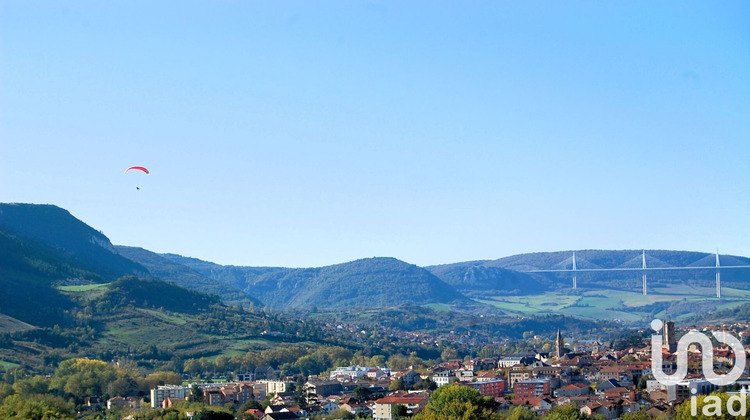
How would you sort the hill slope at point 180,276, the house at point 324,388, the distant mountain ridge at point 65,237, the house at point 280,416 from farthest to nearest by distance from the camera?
the hill slope at point 180,276 → the distant mountain ridge at point 65,237 → the house at point 324,388 → the house at point 280,416

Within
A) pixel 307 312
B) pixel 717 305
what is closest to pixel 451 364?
pixel 307 312

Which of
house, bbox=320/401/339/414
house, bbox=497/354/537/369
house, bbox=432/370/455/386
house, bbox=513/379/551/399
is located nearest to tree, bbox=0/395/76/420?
house, bbox=320/401/339/414

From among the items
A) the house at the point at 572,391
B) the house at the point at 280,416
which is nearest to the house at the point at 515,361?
the house at the point at 572,391

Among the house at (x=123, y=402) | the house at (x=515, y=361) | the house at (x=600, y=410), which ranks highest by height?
the house at (x=515, y=361)

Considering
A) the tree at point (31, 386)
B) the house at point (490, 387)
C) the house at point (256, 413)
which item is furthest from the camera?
the tree at point (31, 386)

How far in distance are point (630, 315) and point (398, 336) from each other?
67.9 m

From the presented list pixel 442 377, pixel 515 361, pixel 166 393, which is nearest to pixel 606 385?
pixel 442 377

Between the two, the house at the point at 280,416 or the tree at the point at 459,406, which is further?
the house at the point at 280,416

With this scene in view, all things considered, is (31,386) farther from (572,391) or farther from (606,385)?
(606,385)

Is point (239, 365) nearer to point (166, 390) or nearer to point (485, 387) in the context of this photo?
point (166, 390)

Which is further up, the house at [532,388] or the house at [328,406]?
the house at [532,388]

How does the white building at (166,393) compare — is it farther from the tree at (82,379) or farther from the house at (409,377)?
the house at (409,377)

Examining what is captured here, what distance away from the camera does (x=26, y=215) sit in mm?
159875

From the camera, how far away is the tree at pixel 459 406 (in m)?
44.7
